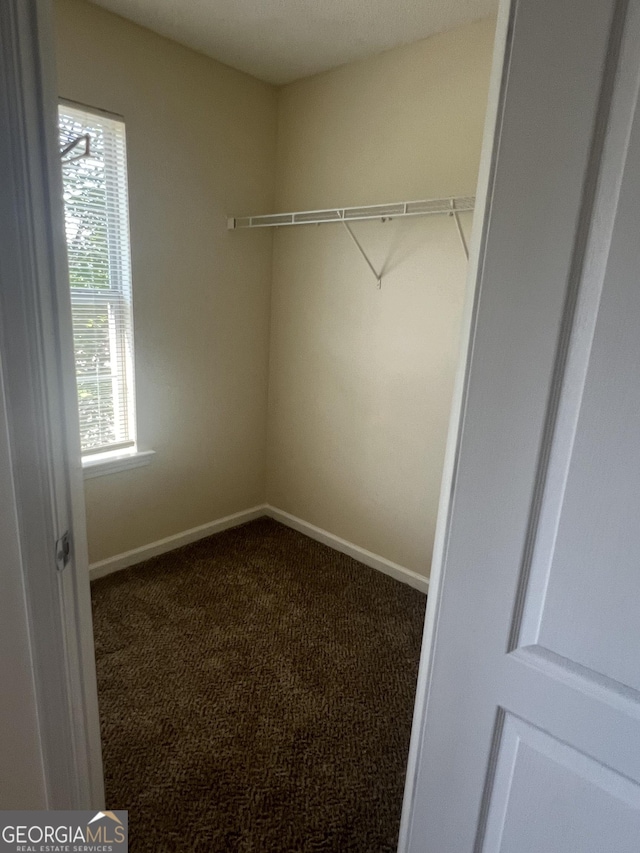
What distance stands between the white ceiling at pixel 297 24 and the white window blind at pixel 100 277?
50cm

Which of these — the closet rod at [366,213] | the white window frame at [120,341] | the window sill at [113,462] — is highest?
the closet rod at [366,213]

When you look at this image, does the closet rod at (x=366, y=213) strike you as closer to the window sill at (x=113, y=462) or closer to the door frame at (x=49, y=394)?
the window sill at (x=113, y=462)

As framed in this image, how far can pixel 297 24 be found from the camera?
2129 millimetres

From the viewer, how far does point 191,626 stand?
228cm

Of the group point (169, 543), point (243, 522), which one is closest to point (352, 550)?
point (243, 522)

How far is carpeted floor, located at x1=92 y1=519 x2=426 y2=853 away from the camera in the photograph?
147cm

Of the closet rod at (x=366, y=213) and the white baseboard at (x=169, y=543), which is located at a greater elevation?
the closet rod at (x=366, y=213)

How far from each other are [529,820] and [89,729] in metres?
0.95

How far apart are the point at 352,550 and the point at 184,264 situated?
5.94 feet

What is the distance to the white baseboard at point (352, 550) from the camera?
8.85ft

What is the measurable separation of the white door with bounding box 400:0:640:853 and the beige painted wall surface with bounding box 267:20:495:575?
1.60 m

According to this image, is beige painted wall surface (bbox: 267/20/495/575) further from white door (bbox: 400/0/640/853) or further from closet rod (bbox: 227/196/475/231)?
white door (bbox: 400/0/640/853)

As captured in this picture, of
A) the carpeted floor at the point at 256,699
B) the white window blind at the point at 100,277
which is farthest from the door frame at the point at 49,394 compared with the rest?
the white window blind at the point at 100,277

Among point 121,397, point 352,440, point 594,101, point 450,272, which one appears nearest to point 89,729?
point 594,101
